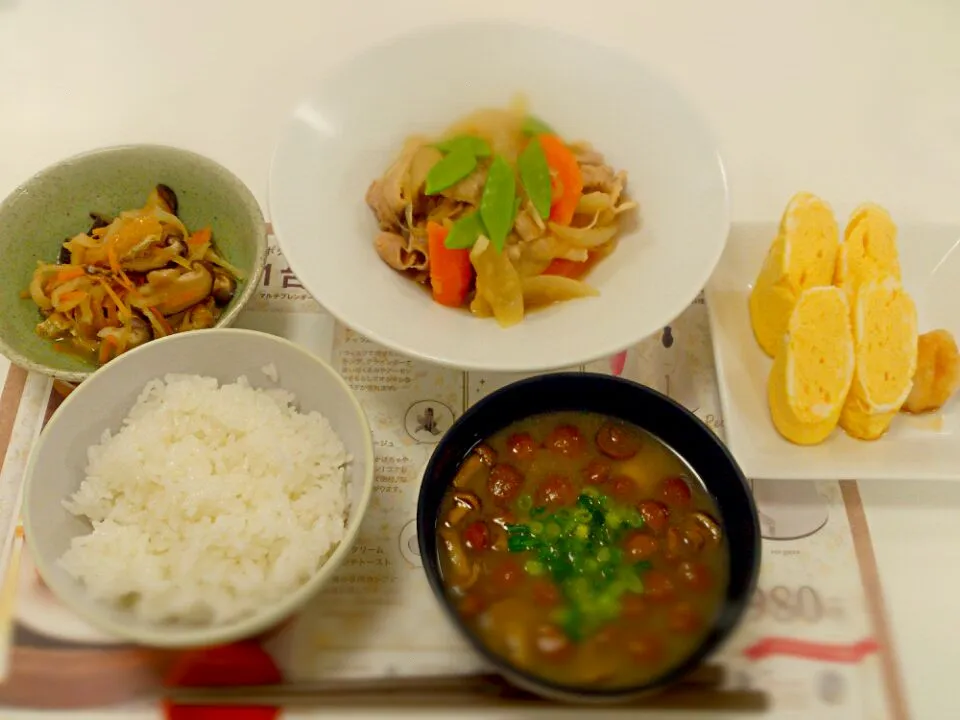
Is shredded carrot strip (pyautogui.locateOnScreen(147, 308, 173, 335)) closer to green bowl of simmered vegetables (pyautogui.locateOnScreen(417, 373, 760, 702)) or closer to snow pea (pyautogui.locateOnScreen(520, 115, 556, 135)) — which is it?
green bowl of simmered vegetables (pyautogui.locateOnScreen(417, 373, 760, 702))

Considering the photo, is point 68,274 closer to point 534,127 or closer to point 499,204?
point 499,204

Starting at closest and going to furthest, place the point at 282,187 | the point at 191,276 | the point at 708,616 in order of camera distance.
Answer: the point at 708,616
the point at 282,187
the point at 191,276

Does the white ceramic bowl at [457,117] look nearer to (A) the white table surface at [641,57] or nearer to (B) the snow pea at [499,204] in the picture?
(B) the snow pea at [499,204]

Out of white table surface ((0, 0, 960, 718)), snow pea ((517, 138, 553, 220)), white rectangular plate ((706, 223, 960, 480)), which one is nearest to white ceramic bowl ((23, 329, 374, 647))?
snow pea ((517, 138, 553, 220))

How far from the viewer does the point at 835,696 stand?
1416mm

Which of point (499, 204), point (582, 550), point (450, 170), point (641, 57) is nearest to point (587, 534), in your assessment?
point (582, 550)

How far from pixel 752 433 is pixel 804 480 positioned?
0.19 metres

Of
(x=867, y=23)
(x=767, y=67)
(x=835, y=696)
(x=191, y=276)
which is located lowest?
(x=835, y=696)

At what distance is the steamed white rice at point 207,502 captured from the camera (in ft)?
4.40

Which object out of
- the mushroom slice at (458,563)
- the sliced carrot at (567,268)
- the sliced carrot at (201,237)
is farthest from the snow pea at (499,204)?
the sliced carrot at (201,237)

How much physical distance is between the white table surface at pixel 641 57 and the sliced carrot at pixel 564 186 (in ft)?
2.14

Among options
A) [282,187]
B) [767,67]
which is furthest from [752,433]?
[767,67]

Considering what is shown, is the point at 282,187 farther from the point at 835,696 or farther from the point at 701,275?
the point at 835,696

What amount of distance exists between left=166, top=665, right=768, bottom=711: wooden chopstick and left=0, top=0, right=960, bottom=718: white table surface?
1396 mm
